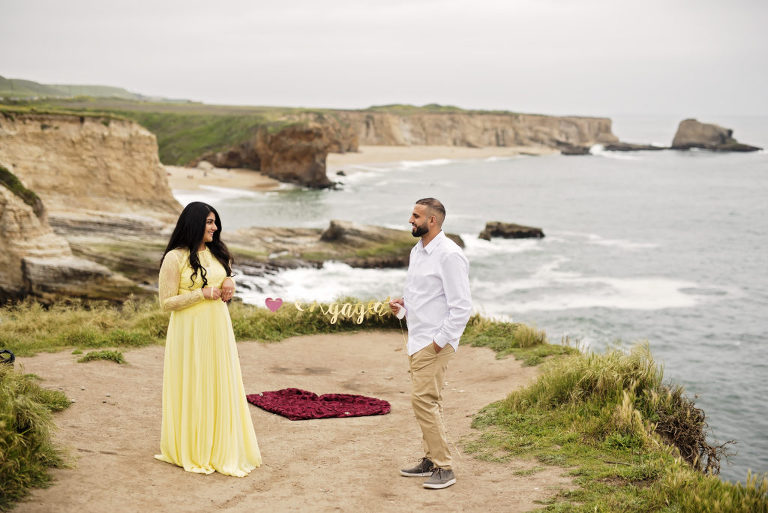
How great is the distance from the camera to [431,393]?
629 centimetres

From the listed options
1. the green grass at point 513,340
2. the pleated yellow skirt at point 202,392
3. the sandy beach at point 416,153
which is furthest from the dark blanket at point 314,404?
the sandy beach at point 416,153

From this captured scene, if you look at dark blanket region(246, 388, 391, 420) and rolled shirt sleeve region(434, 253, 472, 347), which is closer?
rolled shirt sleeve region(434, 253, 472, 347)

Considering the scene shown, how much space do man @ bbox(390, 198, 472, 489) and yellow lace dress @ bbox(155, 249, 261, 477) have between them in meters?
1.72

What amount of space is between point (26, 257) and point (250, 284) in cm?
920

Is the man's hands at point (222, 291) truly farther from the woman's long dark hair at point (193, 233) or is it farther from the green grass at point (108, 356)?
the green grass at point (108, 356)

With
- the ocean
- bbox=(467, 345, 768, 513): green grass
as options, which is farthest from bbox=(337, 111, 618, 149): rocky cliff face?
bbox=(467, 345, 768, 513): green grass

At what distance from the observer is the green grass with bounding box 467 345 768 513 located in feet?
18.2

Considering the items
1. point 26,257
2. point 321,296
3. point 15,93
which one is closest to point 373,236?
point 321,296

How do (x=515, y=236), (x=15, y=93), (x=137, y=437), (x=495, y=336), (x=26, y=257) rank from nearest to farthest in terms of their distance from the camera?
(x=137, y=437), (x=495, y=336), (x=26, y=257), (x=515, y=236), (x=15, y=93)

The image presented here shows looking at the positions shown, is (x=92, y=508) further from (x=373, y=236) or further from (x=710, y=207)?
(x=710, y=207)

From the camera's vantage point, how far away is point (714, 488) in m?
5.55

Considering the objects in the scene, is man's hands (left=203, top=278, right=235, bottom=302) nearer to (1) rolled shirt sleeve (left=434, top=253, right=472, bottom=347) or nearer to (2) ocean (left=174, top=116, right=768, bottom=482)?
(1) rolled shirt sleeve (left=434, top=253, right=472, bottom=347)

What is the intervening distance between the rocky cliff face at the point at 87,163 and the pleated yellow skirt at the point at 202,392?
25610mm

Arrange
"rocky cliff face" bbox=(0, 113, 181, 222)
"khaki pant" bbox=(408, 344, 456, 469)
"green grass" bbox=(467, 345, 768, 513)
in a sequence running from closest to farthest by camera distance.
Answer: "green grass" bbox=(467, 345, 768, 513) < "khaki pant" bbox=(408, 344, 456, 469) < "rocky cliff face" bbox=(0, 113, 181, 222)
